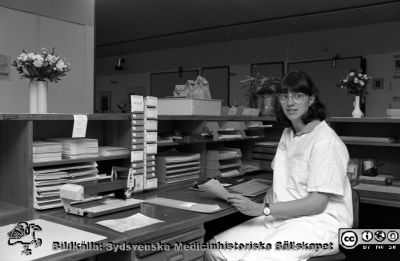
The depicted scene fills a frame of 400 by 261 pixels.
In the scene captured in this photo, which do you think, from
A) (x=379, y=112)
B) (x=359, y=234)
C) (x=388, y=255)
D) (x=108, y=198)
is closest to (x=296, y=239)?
(x=359, y=234)

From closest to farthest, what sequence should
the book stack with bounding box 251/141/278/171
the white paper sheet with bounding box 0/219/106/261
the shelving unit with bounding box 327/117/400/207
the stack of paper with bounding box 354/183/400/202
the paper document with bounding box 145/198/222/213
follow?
the white paper sheet with bounding box 0/219/106/261, the paper document with bounding box 145/198/222/213, the stack of paper with bounding box 354/183/400/202, the shelving unit with bounding box 327/117/400/207, the book stack with bounding box 251/141/278/171

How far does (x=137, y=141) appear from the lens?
2248 millimetres

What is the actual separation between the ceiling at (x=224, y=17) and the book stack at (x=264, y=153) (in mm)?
2575

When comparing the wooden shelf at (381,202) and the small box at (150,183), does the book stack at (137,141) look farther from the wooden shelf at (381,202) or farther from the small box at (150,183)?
the wooden shelf at (381,202)

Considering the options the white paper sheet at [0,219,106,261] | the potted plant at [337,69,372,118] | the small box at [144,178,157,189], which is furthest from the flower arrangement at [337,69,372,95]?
the white paper sheet at [0,219,106,261]

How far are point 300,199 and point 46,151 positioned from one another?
1236 millimetres

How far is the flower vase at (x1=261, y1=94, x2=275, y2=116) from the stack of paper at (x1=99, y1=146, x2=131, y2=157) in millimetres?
1479

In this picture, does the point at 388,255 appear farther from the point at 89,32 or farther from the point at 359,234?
the point at 89,32

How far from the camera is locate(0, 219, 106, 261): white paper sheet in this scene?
127 cm

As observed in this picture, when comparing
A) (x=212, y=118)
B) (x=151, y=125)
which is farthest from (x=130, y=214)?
(x=212, y=118)

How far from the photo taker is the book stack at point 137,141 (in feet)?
7.27

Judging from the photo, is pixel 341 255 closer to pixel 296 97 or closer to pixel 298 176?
pixel 298 176

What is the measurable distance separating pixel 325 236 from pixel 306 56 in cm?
521

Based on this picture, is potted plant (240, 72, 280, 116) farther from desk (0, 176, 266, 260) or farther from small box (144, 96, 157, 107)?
desk (0, 176, 266, 260)
